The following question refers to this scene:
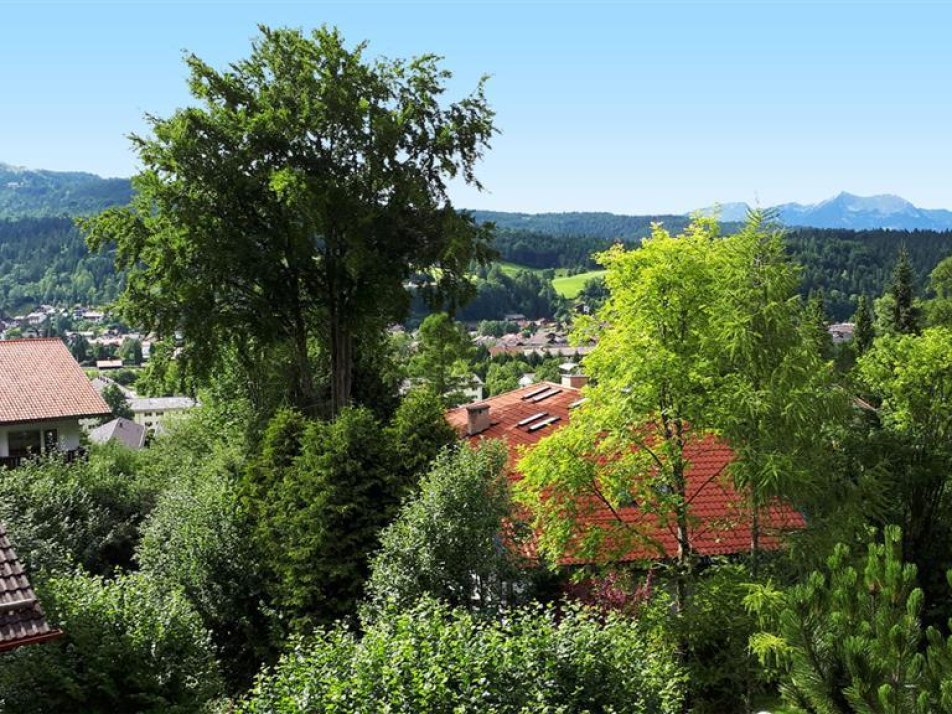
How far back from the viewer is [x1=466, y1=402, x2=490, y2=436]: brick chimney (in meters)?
30.9

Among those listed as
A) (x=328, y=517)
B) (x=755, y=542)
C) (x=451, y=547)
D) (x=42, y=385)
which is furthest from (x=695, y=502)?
(x=42, y=385)

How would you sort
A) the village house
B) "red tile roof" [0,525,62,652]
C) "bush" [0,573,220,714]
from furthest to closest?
the village house, "bush" [0,573,220,714], "red tile roof" [0,525,62,652]

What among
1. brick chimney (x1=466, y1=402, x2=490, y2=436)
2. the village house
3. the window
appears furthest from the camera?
the window

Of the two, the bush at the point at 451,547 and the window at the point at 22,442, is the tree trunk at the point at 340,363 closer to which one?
the bush at the point at 451,547

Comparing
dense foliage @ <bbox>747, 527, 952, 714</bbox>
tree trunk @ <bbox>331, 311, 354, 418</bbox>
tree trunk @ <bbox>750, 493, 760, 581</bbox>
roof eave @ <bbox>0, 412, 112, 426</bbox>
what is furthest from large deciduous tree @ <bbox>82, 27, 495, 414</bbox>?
dense foliage @ <bbox>747, 527, 952, 714</bbox>

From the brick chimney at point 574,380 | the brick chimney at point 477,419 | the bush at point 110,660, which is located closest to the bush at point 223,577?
the bush at point 110,660

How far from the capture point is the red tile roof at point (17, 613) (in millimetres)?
9406

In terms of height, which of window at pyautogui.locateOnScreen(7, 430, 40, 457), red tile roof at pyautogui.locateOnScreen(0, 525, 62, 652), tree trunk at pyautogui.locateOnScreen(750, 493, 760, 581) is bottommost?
window at pyautogui.locateOnScreen(7, 430, 40, 457)

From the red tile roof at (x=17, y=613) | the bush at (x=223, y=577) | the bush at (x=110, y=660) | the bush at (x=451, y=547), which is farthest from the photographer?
the bush at (x=223, y=577)

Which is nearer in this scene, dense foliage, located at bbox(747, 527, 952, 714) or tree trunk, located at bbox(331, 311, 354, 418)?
dense foliage, located at bbox(747, 527, 952, 714)

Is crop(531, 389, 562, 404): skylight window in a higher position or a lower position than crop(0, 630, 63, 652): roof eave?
lower

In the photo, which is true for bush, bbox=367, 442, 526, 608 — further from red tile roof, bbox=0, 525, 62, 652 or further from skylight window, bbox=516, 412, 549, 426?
skylight window, bbox=516, 412, 549, 426

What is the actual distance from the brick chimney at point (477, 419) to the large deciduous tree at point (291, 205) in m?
5.42

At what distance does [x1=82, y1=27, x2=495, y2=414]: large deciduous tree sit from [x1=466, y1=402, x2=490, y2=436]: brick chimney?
5.42 meters
